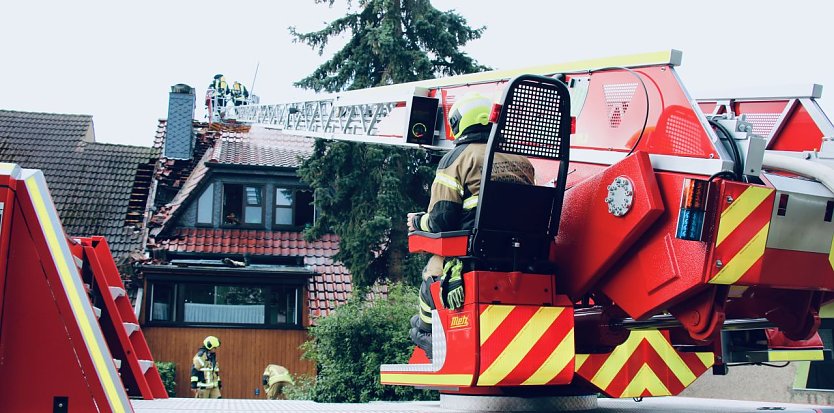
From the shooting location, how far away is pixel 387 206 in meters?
18.7

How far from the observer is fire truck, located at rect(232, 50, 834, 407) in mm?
4930

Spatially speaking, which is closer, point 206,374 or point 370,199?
point 206,374

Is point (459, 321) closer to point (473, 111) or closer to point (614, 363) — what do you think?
point (473, 111)

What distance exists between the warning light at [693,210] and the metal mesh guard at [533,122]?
92 cm

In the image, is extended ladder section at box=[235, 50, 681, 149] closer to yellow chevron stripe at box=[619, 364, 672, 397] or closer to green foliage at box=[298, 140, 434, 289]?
yellow chevron stripe at box=[619, 364, 672, 397]

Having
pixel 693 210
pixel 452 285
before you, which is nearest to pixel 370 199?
pixel 452 285

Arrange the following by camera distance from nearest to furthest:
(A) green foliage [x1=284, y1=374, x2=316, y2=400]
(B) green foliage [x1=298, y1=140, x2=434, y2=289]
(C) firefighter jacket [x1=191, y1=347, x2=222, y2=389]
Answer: (A) green foliage [x1=284, y1=374, x2=316, y2=400] → (C) firefighter jacket [x1=191, y1=347, x2=222, y2=389] → (B) green foliage [x1=298, y1=140, x2=434, y2=289]

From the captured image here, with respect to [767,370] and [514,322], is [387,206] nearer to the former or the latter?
[767,370]

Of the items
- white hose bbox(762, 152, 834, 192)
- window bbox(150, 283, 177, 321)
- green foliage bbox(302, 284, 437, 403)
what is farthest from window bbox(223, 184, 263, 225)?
white hose bbox(762, 152, 834, 192)

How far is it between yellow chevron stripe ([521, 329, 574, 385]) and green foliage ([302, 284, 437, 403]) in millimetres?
6660

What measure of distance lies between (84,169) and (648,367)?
75.0 feet

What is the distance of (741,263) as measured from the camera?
4.83 meters

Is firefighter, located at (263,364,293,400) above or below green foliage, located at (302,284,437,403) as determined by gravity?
below

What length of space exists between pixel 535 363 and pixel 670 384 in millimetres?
1745
